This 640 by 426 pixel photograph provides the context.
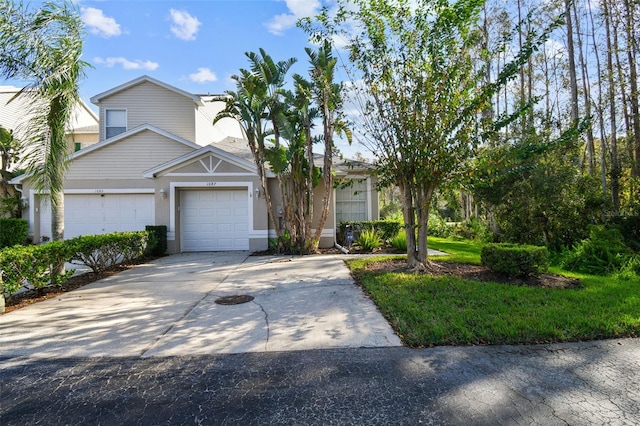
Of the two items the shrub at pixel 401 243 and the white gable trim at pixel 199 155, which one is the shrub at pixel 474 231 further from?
the white gable trim at pixel 199 155

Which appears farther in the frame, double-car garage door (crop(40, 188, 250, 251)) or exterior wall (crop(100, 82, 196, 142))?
exterior wall (crop(100, 82, 196, 142))

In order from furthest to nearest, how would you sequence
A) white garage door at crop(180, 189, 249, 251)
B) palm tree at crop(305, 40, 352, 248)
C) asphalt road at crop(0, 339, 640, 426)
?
white garage door at crop(180, 189, 249, 251) → palm tree at crop(305, 40, 352, 248) → asphalt road at crop(0, 339, 640, 426)

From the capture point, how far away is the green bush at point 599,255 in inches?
307

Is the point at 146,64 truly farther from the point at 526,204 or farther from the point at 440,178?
the point at 526,204

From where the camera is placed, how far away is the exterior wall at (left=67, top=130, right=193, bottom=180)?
41.0 ft

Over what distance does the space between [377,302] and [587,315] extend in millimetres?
2758

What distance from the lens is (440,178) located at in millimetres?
6902

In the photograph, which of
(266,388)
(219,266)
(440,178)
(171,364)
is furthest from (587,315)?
(219,266)

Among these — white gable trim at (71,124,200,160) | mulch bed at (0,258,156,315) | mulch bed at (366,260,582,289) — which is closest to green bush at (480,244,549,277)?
mulch bed at (366,260,582,289)

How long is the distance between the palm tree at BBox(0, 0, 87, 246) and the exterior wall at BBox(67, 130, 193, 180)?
5.90 metres

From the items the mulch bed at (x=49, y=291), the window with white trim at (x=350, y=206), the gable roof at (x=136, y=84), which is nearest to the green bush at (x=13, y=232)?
the gable roof at (x=136, y=84)

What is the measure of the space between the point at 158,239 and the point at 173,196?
154cm

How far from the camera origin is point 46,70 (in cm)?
636

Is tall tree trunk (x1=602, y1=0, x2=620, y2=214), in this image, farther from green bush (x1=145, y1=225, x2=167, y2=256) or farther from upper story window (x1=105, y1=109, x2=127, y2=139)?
upper story window (x1=105, y1=109, x2=127, y2=139)
